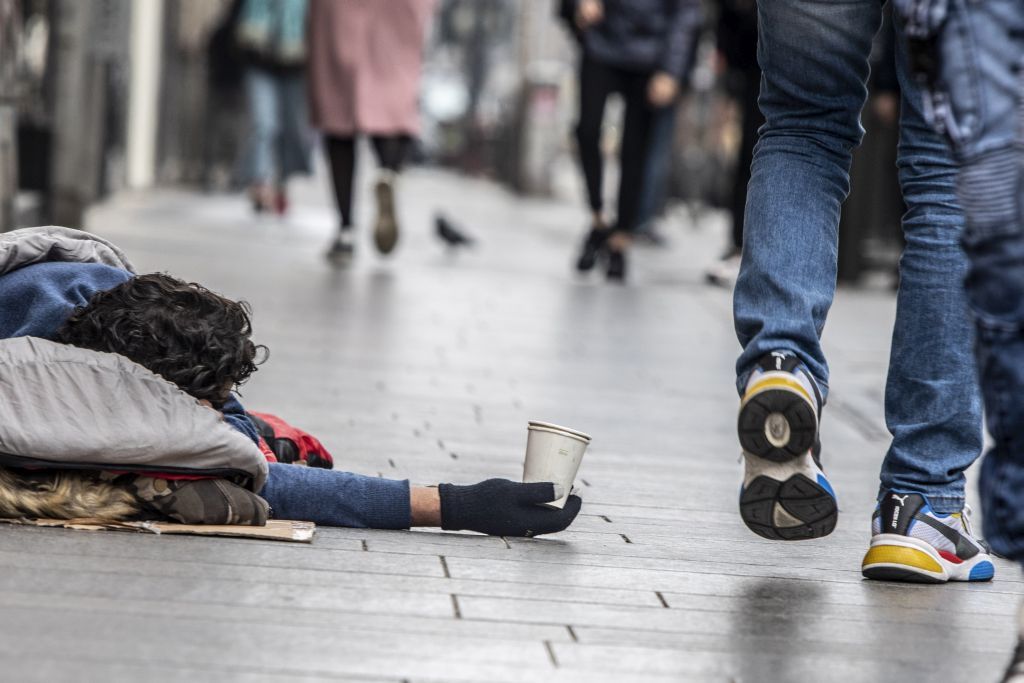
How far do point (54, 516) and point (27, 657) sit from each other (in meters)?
0.82

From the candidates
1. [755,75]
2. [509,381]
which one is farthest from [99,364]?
[755,75]

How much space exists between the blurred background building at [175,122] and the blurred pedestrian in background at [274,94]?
87 centimetres

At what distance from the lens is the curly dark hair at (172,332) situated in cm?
294

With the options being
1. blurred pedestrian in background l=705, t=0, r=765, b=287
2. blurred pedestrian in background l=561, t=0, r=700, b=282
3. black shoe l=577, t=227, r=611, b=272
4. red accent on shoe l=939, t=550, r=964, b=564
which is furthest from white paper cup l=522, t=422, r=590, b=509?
black shoe l=577, t=227, r=611, b=272

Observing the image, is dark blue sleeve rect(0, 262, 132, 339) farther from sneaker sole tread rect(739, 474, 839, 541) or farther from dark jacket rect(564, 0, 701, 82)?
dark jacket rect(564, 0, 701, 82)

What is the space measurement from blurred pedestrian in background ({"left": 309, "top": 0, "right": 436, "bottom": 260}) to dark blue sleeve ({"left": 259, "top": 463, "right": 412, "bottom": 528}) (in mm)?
5896

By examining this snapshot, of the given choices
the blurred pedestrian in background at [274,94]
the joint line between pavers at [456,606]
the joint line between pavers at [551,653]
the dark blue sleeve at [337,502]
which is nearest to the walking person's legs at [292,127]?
the blurred pedestrian in background at [274,94]

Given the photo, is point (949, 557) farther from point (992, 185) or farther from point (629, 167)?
point (629, 167)

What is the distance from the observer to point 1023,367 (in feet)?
7.04

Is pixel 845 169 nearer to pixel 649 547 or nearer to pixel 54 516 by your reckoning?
pixel 649 547

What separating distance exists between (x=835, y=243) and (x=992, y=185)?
0.98m

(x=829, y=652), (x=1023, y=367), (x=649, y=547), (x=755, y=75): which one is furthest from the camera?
(x=755, y=75)

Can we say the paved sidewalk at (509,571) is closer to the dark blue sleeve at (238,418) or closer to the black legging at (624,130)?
Answer: the dark blue sleeve at (238,418)

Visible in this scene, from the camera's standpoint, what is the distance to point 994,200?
2164 millimetres
